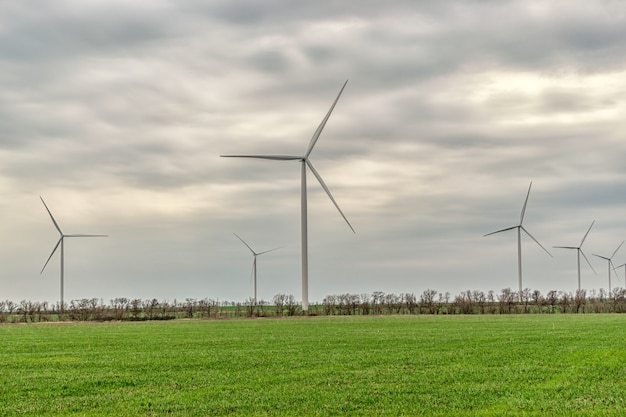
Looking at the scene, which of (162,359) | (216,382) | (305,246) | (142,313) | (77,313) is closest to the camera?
(216,382)

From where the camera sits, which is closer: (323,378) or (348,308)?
(323,378)

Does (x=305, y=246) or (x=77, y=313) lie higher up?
(x=305, y=246)

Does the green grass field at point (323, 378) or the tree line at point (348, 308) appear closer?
the green grass field at point (323, 378)

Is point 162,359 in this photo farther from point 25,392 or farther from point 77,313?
point 77,313

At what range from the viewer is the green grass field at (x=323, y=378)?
724 inches

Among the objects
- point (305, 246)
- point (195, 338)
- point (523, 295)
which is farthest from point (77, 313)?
point (523, 295)

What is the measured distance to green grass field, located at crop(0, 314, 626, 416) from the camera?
1839cm

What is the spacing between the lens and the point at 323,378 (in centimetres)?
2334

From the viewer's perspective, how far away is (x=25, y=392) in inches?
857

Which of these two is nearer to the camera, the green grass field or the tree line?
the green grass field

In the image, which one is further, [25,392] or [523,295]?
[523,295]

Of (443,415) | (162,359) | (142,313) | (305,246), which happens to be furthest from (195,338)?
(142,313)

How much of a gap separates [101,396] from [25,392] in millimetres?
2481

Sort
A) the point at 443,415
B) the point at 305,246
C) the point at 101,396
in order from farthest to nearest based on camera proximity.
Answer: the point at 305,246, the point at 101,396, the point at 443,415
